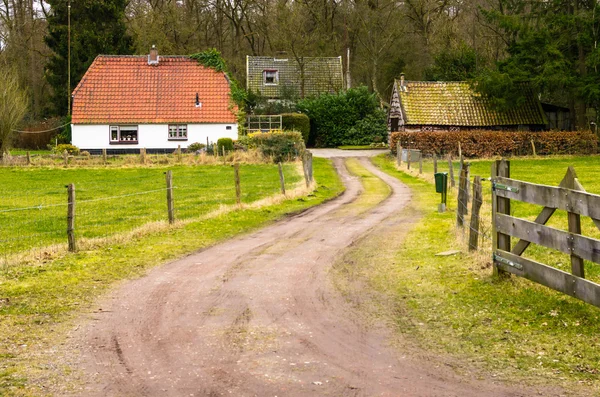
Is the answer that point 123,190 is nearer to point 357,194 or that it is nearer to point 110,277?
point 357,194

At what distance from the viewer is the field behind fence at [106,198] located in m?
17.1

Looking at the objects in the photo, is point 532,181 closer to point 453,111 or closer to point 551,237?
point 551,237

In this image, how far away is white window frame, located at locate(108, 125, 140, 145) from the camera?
174ft

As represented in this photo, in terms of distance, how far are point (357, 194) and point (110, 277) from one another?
1752 cm

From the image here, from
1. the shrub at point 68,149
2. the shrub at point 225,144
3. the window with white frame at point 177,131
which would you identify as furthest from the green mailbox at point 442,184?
the window with white frame at point 177,131

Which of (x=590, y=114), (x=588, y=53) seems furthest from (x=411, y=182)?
(x=590, y=114)

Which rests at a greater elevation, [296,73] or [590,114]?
[296,73]

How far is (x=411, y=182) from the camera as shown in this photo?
109 ft

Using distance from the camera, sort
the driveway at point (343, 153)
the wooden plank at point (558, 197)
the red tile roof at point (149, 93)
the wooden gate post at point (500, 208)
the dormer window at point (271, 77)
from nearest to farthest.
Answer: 1. the wooden plank at point (558, 197)
2. the wooden gate post at point (500, 208)
3. the driveway at point (343, 153)
4. the red tile roof at point (149, 93)
5. the dormer window at point (271, 77)

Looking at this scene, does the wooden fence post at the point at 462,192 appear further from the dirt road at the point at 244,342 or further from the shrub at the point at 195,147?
the shrub at the point at 195,147

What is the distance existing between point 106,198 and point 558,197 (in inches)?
503

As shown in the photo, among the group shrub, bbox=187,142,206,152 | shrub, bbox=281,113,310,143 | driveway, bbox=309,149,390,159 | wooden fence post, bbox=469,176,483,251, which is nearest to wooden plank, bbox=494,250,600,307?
wooden fence post, bbox=469,176,483,251

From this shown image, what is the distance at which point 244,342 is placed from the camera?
26.3 ft

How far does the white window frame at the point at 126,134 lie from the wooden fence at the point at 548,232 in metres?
45.4
